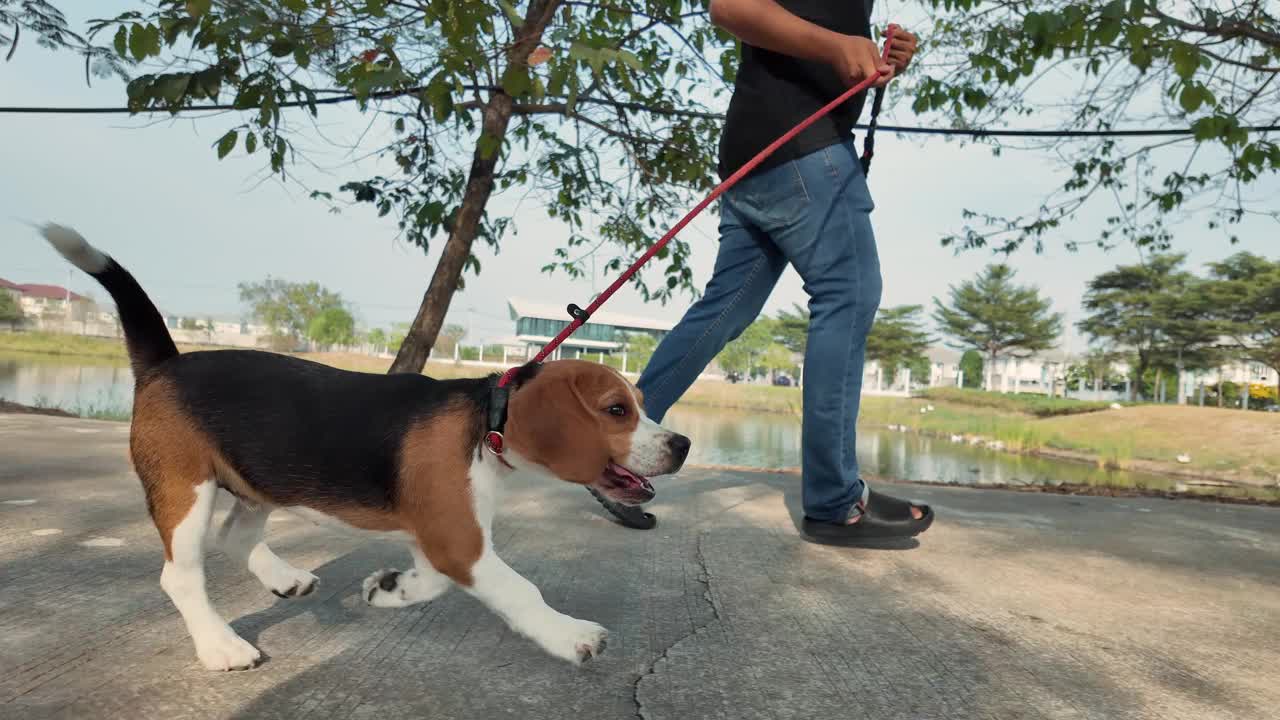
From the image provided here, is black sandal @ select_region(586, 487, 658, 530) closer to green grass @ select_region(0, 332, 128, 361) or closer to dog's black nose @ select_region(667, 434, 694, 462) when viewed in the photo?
dog's black nose @ select_region(667, 434, 694, 462)

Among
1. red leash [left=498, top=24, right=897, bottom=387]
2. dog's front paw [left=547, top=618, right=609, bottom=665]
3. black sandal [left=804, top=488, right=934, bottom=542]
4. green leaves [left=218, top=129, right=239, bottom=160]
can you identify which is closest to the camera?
dog's front paw [left=547, top=618, right=609, bottom=665]

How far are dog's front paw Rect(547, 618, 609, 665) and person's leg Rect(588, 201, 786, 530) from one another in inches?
54.1

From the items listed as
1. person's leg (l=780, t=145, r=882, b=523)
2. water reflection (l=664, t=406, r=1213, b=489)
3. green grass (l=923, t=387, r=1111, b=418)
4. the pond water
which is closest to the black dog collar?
person's leg (l=780, t=145, r=882, b=523)

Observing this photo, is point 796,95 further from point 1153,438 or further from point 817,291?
point 1153,438

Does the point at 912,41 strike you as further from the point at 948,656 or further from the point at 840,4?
the point at 948,656

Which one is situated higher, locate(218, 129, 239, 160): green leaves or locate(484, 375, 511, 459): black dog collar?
locate(218, 129, 239, 160): green leaves

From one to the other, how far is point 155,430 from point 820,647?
163 cm

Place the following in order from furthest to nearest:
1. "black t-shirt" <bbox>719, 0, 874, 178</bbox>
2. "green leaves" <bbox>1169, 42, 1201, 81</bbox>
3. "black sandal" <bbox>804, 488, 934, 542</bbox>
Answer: "green leaves" <bbox>1169, 42, 1201, 81</bbox>
"black sandal" <bbox>804, 488, 934, 542</bbox>
"black t-shirt" <bbox>719, 0, 874, 178</bbox>

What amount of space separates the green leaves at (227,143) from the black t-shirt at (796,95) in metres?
2.65

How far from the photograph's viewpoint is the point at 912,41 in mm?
2568

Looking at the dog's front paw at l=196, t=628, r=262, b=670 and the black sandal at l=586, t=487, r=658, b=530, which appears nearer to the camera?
the dog's front paw at l=196, t=628, r=262, b=670

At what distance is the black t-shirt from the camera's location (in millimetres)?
2648

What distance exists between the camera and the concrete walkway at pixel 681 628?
1.43 meters

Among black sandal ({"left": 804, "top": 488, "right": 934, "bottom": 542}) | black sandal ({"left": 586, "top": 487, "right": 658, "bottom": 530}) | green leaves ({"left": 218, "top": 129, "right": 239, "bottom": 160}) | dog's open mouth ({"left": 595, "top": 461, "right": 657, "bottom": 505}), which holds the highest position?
green leaves ({"left": 218, "top": 129, "right": 239, "bottom": 160})
